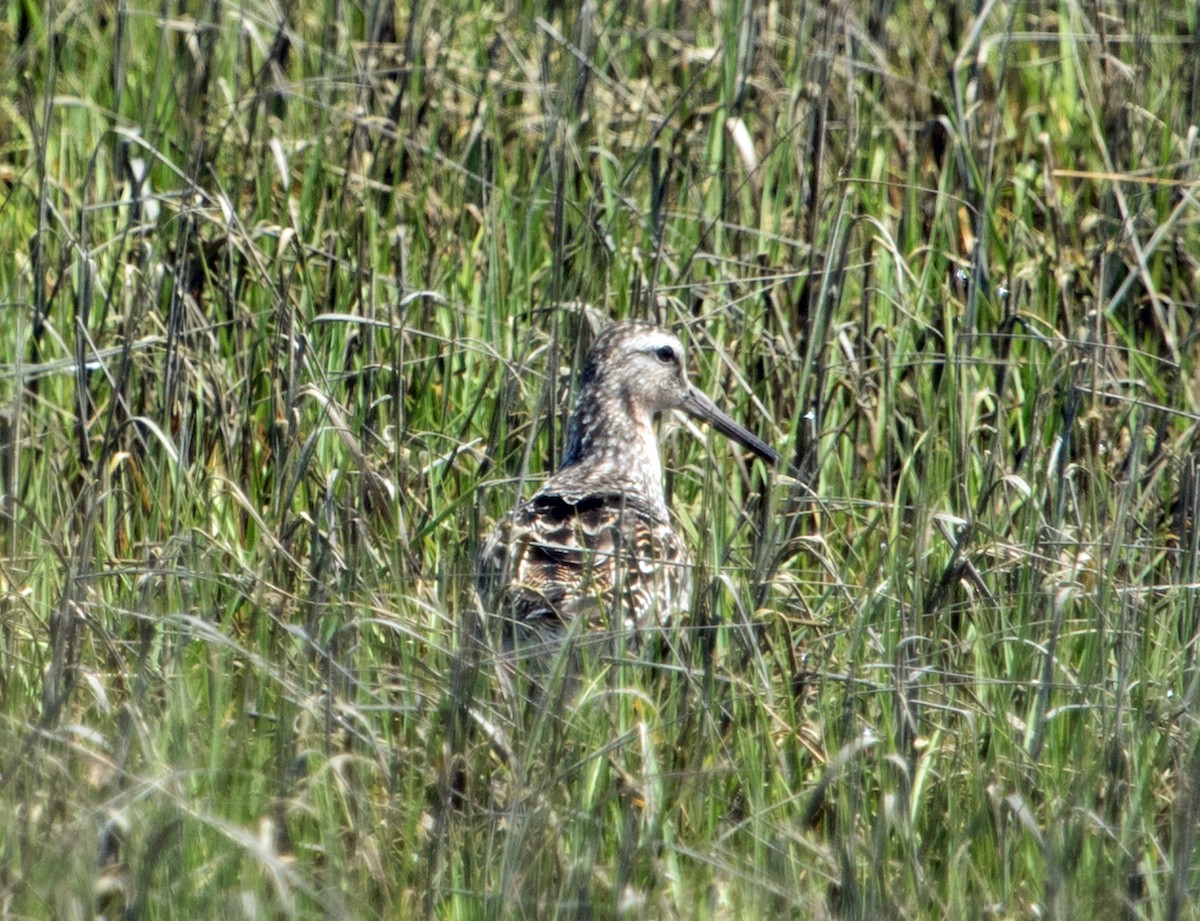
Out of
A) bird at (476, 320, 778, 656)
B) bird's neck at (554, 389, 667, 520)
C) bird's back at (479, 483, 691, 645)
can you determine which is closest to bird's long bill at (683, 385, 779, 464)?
bird at (476, 320, 778, 656)

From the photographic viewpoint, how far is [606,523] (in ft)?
14.0

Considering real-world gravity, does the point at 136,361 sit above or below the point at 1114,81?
below

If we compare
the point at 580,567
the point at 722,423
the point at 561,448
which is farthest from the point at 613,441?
the point at 580,567

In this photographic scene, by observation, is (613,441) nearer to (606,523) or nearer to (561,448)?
(561,448)

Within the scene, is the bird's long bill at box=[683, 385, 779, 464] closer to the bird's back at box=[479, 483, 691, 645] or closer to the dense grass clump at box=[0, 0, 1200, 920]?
the dense grass clump at box=[0, 0, 1200, 920]

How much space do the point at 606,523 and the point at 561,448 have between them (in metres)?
0.90

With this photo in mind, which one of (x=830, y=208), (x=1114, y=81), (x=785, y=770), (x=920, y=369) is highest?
(x=1114, y=81)

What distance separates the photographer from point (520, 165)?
602cm

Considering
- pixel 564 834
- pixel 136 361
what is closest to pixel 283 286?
pixel 136 361

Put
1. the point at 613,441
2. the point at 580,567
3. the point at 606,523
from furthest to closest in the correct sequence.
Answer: the point at 613,441, the point at 606,523, the point at 580,567

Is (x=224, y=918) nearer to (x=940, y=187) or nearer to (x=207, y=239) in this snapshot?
(x=207, y=239)

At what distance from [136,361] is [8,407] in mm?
411

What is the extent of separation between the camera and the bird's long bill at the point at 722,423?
195 inches

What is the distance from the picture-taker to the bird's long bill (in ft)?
16.3
